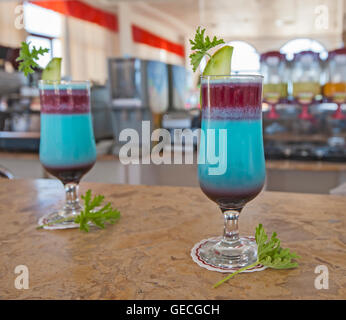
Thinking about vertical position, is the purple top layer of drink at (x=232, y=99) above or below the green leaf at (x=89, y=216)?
above

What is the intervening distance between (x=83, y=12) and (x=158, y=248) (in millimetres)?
7656

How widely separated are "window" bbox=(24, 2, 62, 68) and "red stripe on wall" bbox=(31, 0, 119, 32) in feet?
0.41

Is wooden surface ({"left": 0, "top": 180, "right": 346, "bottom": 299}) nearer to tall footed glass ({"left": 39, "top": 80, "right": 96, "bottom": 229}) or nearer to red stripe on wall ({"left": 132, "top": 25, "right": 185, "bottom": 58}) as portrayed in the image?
tall footed glass ({"left": 39, "top": 80, "right": 96, "bottom": 229})

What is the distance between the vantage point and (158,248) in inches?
27.3

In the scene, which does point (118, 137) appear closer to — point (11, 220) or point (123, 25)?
point (11, 220)

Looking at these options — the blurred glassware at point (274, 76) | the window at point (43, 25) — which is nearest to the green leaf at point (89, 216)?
the blurred glassware at point (274, 76)

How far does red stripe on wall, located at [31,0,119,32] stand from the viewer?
6675mm

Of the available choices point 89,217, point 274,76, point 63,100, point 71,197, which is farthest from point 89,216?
point 274,76

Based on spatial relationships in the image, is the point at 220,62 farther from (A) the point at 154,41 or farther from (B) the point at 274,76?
(A) the point at 154,41

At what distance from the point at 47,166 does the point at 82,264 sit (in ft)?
1.00

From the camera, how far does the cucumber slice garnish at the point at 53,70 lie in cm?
84

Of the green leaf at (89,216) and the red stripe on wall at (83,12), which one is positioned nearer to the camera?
the green leaf at (89,216)

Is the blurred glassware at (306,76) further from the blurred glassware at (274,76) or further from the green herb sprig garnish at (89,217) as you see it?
the green herb sprig garnish at (89,217)
